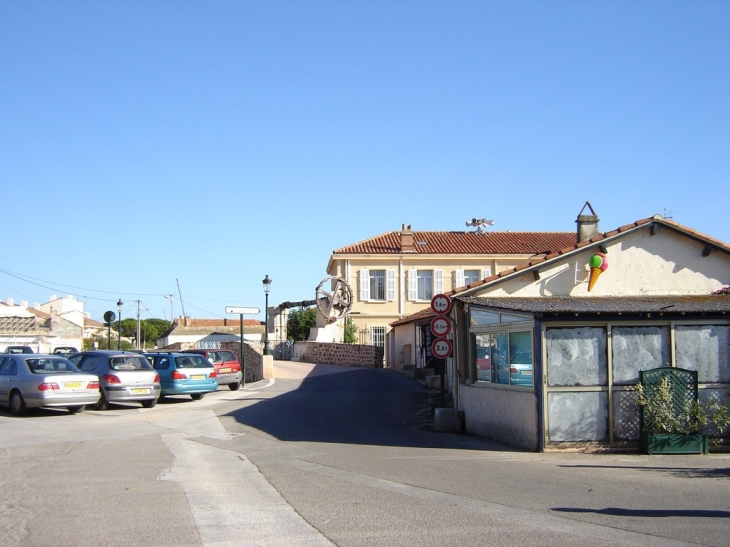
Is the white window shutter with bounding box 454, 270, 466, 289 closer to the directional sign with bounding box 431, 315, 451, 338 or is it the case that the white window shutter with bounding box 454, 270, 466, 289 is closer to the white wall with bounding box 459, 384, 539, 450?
the white wall with bounding box 459, 384, 539, 450

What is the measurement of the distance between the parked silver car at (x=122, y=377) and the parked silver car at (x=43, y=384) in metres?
0.91

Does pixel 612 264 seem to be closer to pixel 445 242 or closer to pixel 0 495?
pixel 0 495

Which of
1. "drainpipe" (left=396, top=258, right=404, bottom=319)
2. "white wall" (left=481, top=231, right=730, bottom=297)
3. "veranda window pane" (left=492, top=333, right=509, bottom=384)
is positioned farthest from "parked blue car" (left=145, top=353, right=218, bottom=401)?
"drainpipe" (left=396, top=258, right=404, bottom=319)

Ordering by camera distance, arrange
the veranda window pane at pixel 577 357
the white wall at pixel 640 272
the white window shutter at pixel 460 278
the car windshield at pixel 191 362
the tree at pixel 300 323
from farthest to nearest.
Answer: the tree at pixel 300 323 → the white window shutter at pixel 460 278 → the car windshield at pixel 191 362 → the white wall at pixel 640 272 → the veranda window pane at pixel 577 357

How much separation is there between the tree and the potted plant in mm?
49991

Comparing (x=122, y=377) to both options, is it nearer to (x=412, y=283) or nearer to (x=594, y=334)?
(x=594, y=334)

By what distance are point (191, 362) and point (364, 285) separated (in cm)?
2096

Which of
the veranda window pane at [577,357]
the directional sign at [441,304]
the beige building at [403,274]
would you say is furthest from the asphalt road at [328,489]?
the beige building at [403,274]

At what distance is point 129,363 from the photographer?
21.2m

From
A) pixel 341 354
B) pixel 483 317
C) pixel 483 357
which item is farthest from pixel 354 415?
pixel 341 354

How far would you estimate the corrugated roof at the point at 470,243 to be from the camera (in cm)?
4441

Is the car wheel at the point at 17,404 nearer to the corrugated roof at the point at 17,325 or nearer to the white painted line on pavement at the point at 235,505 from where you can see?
the white painted line on pavement at the point at 235,505

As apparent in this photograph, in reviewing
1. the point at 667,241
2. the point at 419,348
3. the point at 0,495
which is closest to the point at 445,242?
the point at 419,348

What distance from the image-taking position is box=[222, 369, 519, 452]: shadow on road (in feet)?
51.2
